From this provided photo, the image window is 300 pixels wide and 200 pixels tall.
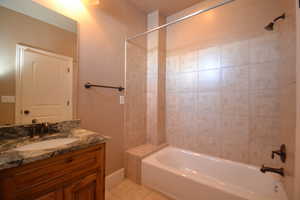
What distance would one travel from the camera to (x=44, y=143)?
3.28ft

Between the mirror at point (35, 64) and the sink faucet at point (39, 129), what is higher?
the mirror at point (35, 64)

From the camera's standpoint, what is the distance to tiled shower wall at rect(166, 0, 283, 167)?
1.47m

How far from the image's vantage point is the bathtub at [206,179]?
1171 mm

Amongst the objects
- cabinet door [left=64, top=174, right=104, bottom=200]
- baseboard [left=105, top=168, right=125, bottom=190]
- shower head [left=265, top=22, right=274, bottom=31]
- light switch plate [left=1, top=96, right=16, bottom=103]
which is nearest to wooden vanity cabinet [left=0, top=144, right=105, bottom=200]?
cabinet door [left=64, top=174, right=104, bottom=200]

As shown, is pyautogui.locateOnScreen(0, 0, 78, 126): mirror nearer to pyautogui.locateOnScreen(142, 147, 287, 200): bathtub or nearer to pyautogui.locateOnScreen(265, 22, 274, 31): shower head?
pyautogui.locateOnScreen(142, 147, 287, 200): bathtub

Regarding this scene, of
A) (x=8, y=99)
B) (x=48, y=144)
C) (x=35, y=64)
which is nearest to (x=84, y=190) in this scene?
(x=48, y=144)

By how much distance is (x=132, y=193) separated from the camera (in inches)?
63.7

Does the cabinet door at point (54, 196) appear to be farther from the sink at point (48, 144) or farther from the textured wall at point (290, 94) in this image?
the textured wall at point (290, 94)

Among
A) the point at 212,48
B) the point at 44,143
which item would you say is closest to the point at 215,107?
the point at 212,48

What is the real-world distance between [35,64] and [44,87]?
A: 21cm

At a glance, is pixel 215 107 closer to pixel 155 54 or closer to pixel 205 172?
pixel 205 172

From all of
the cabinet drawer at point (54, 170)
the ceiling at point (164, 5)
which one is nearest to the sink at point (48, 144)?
the cabinet drawer at point (54, 170)

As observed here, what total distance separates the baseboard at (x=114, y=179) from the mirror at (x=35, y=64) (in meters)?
0.98

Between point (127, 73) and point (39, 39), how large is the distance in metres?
1.03
